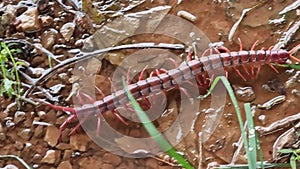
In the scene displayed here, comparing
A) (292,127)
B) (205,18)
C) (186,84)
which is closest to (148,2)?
(205,18)

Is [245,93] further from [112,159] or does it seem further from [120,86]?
[112,159]

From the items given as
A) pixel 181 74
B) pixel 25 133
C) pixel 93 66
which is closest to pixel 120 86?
pixel 93 66

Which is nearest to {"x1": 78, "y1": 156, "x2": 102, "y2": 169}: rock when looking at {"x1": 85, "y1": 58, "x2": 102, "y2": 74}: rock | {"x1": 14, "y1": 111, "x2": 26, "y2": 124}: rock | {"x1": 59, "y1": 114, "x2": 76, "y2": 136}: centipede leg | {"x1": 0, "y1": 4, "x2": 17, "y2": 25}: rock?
{"x1": 59, "y1": 114, "x2": 76, "y2": 136}: centipede leg

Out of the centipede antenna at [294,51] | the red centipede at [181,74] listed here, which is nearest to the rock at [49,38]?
the red centipede at [181,74]

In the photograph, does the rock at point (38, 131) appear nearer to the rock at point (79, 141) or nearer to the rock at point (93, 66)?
the rock at point (79, 141)

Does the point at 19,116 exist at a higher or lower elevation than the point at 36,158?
higher

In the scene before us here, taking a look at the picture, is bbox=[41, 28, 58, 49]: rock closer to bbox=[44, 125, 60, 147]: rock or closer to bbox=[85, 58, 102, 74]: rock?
bbox=[85, 58, 102, 74]: rock
